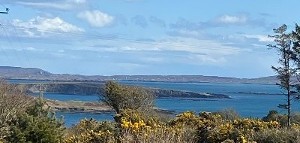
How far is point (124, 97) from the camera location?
62.0 metres

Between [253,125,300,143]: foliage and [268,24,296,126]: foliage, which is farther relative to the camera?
[268,24,296,126]: foliage

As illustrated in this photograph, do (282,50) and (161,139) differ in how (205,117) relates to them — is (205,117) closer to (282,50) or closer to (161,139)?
(161,139)

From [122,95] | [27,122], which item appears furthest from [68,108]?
[27,122]

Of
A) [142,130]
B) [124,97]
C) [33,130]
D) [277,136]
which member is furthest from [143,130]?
[124,97]

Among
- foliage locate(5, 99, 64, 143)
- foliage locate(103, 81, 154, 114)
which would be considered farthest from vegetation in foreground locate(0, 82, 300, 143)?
foliage locate(103, 81, 154, 114)

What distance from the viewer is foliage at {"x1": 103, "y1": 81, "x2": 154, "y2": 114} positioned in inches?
2441

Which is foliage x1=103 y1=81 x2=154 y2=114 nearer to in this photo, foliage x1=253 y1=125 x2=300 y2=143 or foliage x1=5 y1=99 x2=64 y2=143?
foliage x1=5 y1=99 x2=64 y2=143

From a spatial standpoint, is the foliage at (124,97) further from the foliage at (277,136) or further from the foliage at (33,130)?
the foliage at (277,136)

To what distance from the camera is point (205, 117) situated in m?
27.1

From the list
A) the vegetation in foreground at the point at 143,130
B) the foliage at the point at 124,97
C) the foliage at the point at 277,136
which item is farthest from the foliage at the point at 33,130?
the foliage at the point at 124,97

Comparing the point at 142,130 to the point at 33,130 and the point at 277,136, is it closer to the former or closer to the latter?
the point at 277,136

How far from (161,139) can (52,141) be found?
8.89 metres

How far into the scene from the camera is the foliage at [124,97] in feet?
203

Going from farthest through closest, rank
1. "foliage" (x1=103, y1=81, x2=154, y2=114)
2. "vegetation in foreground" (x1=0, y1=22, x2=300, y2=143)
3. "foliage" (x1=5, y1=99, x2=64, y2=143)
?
"foliage" (x1=103, y1=81, x2=154, y2=114) → "foliage" (x1=5, y1=99, x2=64, y2=143) → "vegetation in foreground" (x1=0, y1=22, x2=300, y2=143)
